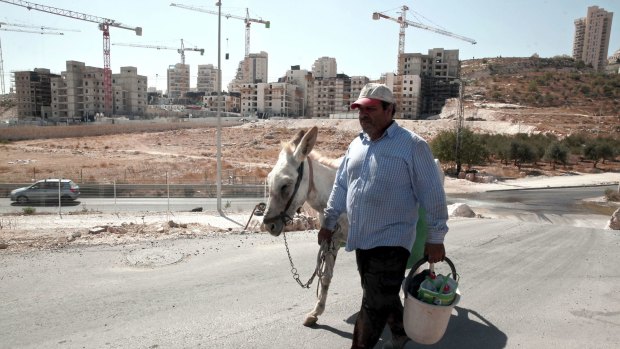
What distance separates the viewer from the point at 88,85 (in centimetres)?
10781

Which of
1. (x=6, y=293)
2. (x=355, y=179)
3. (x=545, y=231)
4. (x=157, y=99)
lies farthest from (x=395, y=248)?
(x=157, y=99)

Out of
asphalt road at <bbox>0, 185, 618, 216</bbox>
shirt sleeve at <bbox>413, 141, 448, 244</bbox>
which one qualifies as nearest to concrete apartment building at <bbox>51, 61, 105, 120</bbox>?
asphalt road at <bbox>0, 185, 618, 216</bbox>

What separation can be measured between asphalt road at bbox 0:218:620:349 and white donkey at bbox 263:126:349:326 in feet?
2.27

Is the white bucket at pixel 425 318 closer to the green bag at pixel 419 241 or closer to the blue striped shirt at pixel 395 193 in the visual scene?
the blue striped shirt at pixel 395 193

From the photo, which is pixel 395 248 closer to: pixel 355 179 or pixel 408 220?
pixel 408 220

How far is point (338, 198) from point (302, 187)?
72 cm

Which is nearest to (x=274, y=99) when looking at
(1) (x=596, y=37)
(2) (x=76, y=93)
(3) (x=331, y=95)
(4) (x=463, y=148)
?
(3) (x=331, y=95)

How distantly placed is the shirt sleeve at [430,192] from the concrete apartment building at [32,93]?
130686 millimetres

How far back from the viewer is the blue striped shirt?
8.91 feet

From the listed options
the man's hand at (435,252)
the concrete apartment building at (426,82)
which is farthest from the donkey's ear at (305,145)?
the concrete apartment building at (426,82)

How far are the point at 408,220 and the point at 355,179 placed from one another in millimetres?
467

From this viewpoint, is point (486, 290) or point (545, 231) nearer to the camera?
point (486, 290)

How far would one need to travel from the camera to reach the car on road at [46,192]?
67.3 ft

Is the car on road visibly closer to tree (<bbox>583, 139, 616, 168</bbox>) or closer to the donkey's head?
the donkey's head
